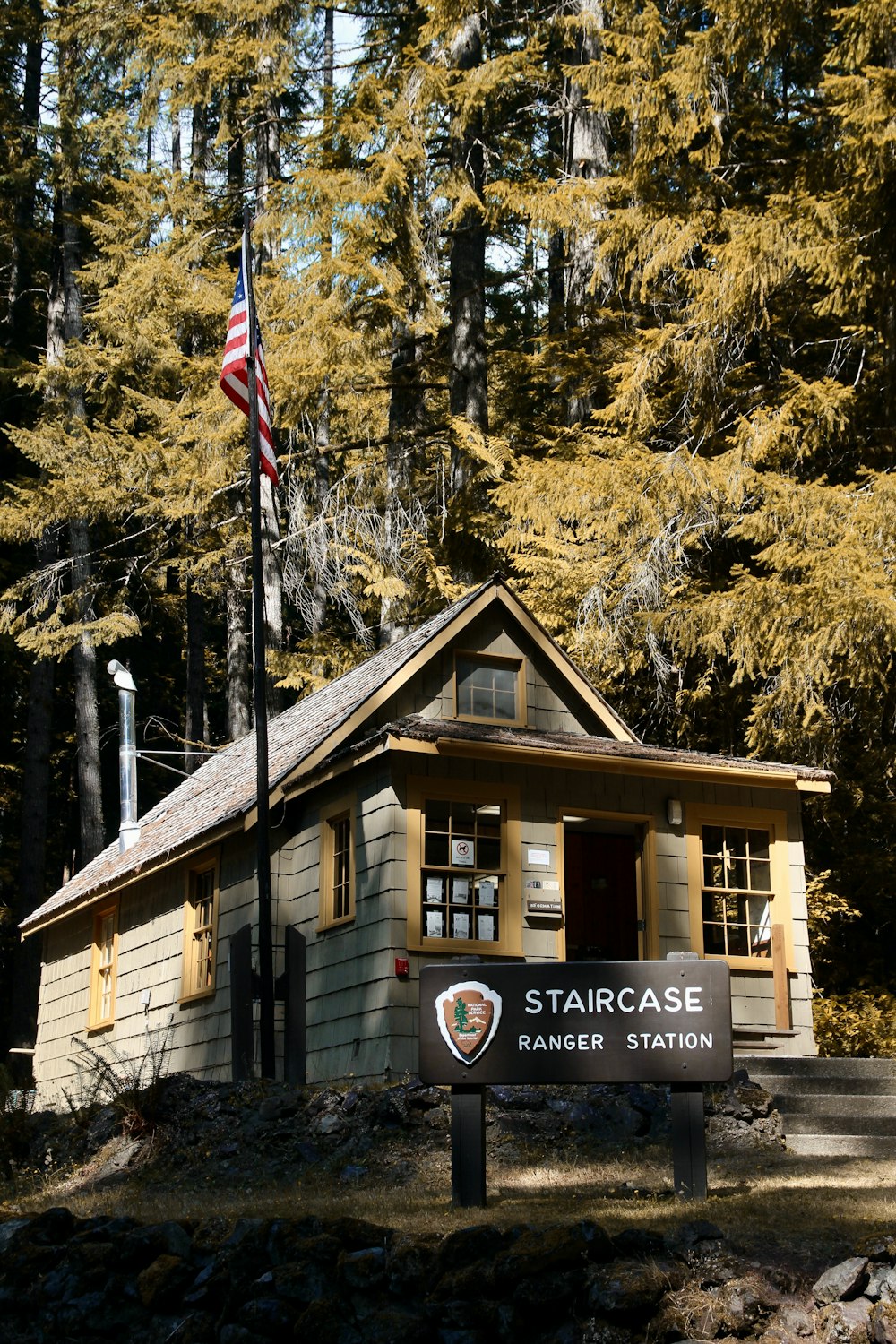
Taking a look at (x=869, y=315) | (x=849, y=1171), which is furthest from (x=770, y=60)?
(x=849, y=1171)

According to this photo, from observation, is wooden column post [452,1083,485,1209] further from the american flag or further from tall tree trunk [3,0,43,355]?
tall tree trunk [3,0,43,355]

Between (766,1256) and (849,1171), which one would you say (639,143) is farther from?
(766,1256)

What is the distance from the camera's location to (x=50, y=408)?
91.7 ft

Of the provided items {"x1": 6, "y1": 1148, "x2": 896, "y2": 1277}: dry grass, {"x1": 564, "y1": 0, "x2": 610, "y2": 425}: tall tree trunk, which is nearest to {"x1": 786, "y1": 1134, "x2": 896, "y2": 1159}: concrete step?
{"x1": 6, "y1": 1148, "x2": 896, "y2": 1277}: dry grass

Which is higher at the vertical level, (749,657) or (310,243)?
(310,243)

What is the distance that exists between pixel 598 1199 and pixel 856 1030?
8259 mm

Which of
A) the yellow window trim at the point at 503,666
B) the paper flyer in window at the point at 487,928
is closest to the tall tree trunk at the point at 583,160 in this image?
the yellow window trim at the point at 503,666

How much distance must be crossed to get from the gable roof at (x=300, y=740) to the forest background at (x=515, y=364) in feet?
5.69

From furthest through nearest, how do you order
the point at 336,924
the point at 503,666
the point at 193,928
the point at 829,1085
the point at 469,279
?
the point at 469,279
the point at 193,928
the point at 503,666
the point at 336,924
the point at 829,1085

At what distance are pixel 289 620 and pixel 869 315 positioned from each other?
57.0ft

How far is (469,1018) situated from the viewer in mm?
8820

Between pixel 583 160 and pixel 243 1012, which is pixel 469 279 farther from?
pixel 243 1012

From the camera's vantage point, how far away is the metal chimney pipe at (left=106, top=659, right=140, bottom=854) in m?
20.1

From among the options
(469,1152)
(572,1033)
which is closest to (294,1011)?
(469,1152)
